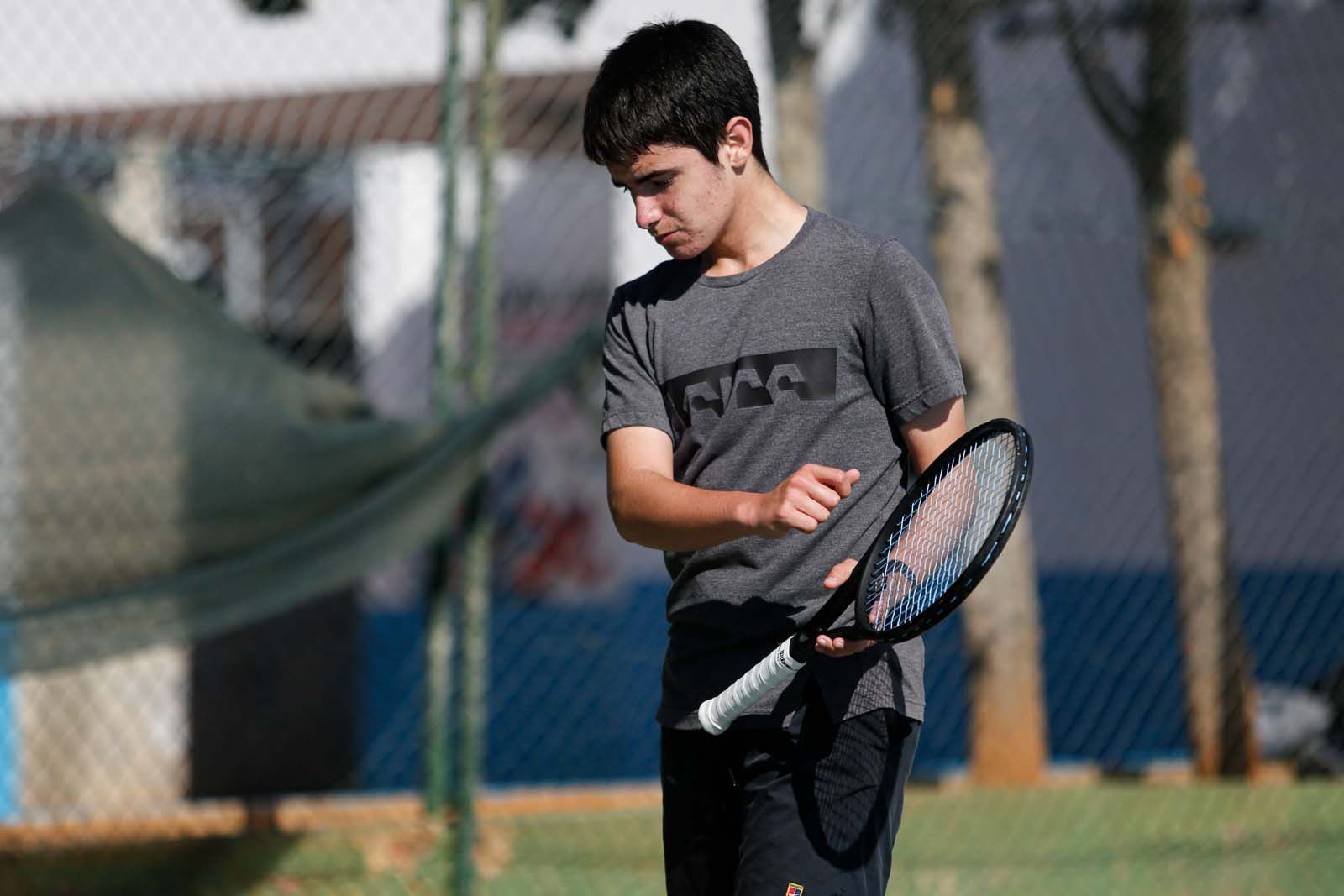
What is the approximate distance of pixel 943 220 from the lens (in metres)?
6.21

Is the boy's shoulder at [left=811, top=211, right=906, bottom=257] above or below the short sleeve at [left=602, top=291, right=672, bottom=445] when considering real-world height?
above

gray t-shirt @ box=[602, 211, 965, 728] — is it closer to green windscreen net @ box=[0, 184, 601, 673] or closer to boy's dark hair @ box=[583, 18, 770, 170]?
boy's dark hair @ box=[583, 18, 770, 170]

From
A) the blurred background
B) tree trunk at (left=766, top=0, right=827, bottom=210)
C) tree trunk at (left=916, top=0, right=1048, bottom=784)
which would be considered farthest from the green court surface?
tree trunk at (left=766, top=0, right=827, bottom=210)

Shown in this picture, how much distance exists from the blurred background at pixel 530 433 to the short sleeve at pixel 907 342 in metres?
2.09

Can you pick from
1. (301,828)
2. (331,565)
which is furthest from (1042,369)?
(331,565)

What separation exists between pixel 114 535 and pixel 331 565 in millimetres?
495

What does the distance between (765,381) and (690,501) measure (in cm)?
23

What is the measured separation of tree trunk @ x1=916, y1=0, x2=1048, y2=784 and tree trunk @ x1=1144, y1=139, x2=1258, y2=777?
620 millimetres

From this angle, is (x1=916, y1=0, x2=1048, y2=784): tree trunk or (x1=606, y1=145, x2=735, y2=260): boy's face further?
(x1=916, y1=0, x2=1048, y2=784): tree trunk

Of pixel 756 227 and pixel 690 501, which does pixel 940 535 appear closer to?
pixel 690 501

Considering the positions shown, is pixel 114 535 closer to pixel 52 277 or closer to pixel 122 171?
pixel 52 277

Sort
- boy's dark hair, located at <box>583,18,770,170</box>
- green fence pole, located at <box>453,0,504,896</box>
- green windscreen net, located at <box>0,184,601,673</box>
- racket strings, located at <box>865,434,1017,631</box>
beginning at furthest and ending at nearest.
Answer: green fence pole, located at <box>453,0,504,896</box> → green windscreen net, located at <box>0,184,601,673</box> → boy's dark hair, located at <box>583,18,770,170</box> → racket strings, located at <box>865,434,1017,631</box>

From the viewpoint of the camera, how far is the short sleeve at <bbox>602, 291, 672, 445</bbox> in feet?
7.87

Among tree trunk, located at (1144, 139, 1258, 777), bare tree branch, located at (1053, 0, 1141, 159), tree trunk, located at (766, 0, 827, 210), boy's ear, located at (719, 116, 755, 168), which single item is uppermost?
bare tree branch, located at (1053, 0, 1141, 159)
